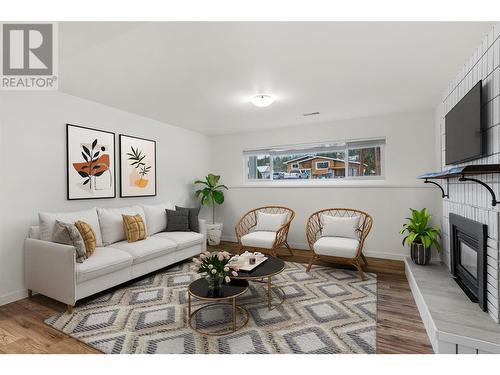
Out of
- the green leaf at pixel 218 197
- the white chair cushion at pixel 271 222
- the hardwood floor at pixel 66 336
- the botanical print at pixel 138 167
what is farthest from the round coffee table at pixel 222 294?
the green leaf at pixel 218 197

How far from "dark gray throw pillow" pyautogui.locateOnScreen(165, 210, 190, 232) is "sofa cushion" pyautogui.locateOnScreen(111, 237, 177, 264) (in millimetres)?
467

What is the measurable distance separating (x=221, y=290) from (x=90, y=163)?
8.57 ft

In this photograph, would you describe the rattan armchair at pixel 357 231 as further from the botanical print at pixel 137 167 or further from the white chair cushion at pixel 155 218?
the botanical print at pixel 137 167

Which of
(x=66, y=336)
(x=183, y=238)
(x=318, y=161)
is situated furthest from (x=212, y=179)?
(x=66, y=336)

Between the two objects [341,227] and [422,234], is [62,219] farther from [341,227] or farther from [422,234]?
[422,234]

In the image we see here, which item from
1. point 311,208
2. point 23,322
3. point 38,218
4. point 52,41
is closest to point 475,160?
point 311,208

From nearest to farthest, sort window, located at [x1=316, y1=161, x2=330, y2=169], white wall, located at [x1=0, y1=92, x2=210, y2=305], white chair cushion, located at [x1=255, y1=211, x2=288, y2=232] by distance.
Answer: white wall, located at [x1=0, y1=92, x2=210, y2=305] < white chair cushion, located at [x1=255, y1=211, x2=288, y2=232] < window, located at [x1=316, y1=161, x2=330, y2=169]

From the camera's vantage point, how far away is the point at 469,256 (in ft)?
7.96

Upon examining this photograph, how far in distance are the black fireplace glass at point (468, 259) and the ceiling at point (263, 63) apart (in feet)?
5.84

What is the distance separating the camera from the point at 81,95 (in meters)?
3.32

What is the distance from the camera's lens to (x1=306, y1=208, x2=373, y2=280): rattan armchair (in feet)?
11.2

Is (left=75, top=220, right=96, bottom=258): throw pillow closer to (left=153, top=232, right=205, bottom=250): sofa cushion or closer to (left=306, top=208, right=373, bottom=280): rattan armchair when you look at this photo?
(left=153, top=232, right=205, bottom=250): sofa cushion

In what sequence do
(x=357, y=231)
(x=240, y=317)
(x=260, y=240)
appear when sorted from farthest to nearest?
(x=260, y=240)
(x=357, y=231)
(x=240, y=317)

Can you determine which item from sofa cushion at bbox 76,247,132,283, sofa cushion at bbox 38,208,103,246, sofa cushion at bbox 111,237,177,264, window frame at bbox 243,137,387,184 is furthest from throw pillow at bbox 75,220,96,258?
Answer: window frame at bbox 243,137,387,184
